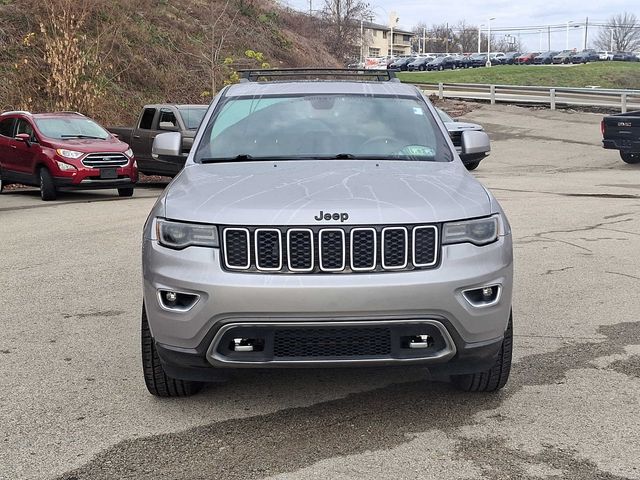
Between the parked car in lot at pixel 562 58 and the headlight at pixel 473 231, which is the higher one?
Answer: the parked car in lot at pixel 562 58

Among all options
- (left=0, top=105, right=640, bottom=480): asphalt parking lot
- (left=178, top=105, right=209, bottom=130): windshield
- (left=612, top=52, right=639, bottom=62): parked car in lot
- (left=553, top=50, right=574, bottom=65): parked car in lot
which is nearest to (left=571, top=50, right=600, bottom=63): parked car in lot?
(left=553, top=50, right=574, bottom=65): parked car in lot

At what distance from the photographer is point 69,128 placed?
1645cm

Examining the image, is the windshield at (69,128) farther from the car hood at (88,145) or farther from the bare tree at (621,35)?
the bare tree at (621,35)

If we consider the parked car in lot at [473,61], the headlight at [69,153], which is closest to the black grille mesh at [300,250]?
the headlight at [69,153]

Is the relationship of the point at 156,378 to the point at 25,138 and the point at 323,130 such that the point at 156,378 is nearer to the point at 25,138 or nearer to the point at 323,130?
the point at 323,130

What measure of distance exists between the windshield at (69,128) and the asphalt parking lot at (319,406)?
8591mm

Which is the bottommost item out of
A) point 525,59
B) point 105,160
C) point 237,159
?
point 105,160

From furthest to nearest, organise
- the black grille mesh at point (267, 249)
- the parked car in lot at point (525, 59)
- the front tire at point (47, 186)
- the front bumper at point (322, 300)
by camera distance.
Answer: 1. the parked car in lot at point (525, 59)
2. the front tire at point (47, 186)
3. the black grille mesh at point (267, 249)
4. the front bumper at point (322, 300)

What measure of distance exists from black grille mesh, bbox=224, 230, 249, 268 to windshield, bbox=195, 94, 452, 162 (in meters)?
1.23

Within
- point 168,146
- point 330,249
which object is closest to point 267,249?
point 330,249

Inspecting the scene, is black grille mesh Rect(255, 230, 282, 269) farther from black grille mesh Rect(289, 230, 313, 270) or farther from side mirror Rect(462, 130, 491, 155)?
side mirror Rect(462, 130, 491, 155)

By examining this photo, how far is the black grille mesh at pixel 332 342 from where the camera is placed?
3900mm

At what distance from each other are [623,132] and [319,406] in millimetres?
17677

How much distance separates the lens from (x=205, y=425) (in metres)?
4.23
